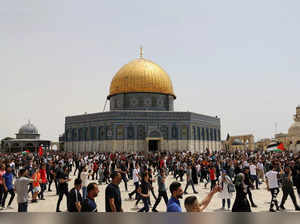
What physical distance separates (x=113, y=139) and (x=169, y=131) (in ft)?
28.7

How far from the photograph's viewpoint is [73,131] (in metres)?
45.8

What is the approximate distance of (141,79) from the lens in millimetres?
46094

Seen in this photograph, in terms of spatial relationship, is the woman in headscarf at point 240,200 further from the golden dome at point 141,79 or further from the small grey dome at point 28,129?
the small grey dome at point 28,129

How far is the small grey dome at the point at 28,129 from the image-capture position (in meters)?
72.8

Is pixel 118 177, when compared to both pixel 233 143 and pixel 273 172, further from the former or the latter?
pixel 233 143

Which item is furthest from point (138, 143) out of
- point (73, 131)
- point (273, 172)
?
point (273, 172)

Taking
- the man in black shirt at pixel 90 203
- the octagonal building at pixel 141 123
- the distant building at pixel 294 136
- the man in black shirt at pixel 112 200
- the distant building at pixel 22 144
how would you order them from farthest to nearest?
the distant building at pixel 22 144 → the distant building at pixel 294 136 → the octagonal building at pixel 141 123 → the man in black shirt at pixel 112 200 → the man in black shirt at pixel 90 203

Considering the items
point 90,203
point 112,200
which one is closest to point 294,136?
point 112,200

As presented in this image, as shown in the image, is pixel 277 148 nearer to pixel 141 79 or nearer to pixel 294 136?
pixel 141 79

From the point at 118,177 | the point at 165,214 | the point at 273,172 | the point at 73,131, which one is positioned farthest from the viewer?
the point at 73,131

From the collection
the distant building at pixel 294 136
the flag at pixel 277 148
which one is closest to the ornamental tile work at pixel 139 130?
the flag at pixel 277 148

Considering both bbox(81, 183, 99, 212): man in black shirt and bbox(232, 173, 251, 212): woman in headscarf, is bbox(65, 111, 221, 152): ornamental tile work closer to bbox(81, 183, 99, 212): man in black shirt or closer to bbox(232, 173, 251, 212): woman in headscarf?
bbox(232, 173, 251, 212): woman in headscarf

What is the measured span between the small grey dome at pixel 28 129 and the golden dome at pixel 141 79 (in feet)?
118

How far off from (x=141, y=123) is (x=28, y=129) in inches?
1819
